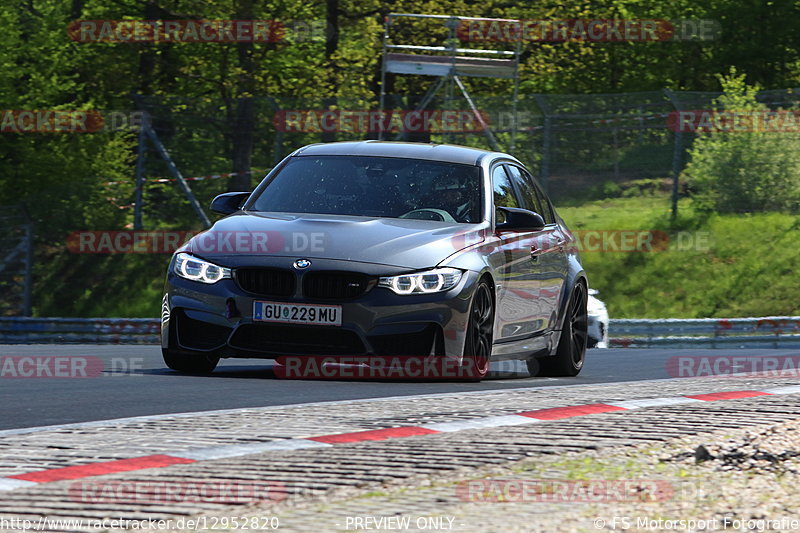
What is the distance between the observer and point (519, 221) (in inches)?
405

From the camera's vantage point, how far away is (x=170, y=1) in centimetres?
4100

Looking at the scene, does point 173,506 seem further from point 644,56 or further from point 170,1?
point 644,56

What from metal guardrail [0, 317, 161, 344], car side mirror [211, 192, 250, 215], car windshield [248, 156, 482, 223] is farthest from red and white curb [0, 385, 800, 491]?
metal guardrail [0, 317, 161, 344]

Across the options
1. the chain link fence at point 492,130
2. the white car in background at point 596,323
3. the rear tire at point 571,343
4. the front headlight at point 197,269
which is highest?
the front headlight at point 197,269

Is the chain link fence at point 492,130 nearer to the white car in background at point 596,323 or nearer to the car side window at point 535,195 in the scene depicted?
the white car in background at point 596,323

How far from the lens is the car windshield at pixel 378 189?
10.3 m

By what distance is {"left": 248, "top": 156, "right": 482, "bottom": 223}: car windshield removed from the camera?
10.3 meters

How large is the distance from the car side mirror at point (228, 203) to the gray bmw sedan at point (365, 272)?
0.03ft

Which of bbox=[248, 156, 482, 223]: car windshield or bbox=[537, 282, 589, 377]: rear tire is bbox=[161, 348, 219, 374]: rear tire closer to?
bbox=[248, 156, 482, 223]: car windshield

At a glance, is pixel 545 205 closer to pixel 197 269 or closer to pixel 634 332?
pixel 197 269

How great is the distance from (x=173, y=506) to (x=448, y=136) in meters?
28.1

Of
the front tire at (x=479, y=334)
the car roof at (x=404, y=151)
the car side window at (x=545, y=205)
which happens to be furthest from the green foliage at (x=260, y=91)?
the front tire at (x=479, y=334)

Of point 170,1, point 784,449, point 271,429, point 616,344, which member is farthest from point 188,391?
point 170,1

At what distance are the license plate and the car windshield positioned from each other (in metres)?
1.10
